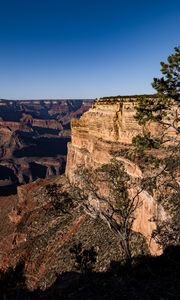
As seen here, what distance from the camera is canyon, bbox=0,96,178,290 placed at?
33.8 m

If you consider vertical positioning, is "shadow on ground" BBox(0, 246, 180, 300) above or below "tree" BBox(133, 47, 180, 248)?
below

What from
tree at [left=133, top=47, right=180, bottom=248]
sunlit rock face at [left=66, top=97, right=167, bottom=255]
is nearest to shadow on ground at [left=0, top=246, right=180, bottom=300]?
tree at [left=133, top=47, right=180, bottom=248]

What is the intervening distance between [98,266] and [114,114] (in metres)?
24.3

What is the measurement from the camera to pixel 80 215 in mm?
47719

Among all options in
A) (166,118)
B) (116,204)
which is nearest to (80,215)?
(116,204)

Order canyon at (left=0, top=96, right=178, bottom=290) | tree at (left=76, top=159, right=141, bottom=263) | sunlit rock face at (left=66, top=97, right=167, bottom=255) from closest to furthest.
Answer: tree at (left=76, top=159, right=141, bottom=263) → canyon at (left=0, top=96, right=178, bottom=290) → sunlit rock face at (left=66, top=97, right=167, bottom=255)

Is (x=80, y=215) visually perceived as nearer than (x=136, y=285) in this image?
No

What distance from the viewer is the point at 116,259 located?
33500 mm

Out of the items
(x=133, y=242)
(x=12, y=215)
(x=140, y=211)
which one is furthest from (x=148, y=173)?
(x=12, y=215)

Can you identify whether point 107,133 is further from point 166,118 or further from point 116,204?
point 166,118

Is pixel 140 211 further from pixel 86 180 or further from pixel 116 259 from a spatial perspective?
pixel 86 180

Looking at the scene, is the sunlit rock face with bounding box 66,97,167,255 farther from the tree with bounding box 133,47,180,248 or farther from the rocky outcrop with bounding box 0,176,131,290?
the tree with bounding box 133,47,180,248

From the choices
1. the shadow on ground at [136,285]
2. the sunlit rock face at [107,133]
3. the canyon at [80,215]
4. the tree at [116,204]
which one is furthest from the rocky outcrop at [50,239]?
the shadow on ground at [136,285]

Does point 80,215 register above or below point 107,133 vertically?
below
